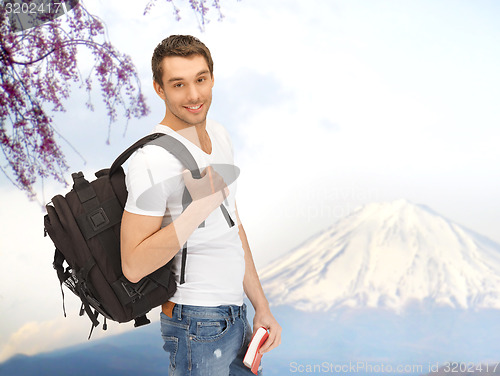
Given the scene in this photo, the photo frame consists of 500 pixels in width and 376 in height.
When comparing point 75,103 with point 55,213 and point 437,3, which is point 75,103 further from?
point 437,3

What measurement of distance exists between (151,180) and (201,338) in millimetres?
303

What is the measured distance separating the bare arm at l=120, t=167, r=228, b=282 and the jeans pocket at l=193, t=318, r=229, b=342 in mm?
138

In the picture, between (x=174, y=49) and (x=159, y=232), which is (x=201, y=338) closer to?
(x=159, y=232)

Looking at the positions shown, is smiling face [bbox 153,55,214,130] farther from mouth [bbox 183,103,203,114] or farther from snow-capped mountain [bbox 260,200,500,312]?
snow-capped mountain [bbox 260,200,500,312]

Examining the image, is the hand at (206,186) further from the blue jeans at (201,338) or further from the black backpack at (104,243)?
the blue jeans at (201,338)

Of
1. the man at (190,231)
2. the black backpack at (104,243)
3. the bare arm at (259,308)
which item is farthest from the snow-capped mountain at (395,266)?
Answer: the black backpack at (104,243)

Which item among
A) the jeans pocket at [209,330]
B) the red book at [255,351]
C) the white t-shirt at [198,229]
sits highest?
the white t-shirt at [198,229]

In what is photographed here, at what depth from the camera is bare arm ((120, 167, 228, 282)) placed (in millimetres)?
868

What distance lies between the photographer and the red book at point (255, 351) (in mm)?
1011

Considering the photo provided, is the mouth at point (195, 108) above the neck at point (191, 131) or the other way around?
above

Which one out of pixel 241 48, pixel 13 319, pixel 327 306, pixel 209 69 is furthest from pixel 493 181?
pixel 13 319

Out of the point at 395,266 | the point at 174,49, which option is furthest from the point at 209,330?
the point at 395,266

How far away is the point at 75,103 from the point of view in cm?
223

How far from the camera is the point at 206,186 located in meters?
0.88
